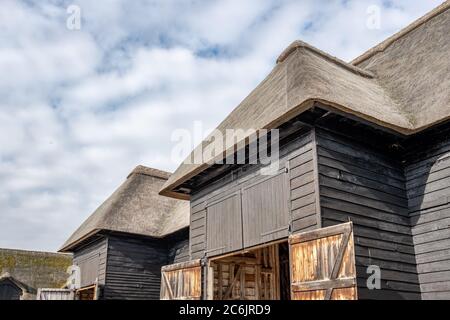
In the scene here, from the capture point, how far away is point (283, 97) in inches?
385

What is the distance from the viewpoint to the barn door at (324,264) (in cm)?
751

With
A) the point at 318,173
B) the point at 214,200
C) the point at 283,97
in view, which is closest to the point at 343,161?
the point at 318,173

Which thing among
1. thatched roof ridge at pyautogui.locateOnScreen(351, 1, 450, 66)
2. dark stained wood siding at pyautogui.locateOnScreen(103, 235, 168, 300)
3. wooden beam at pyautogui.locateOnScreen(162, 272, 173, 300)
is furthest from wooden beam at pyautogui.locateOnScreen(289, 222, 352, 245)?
dark stained wood siding at pyautogui.locateOnScreen(103, 235, 168, 300)

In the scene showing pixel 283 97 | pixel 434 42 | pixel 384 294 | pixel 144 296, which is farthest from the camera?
pixel 144 296

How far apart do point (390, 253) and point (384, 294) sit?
34.8 inches

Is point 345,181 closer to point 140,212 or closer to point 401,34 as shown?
point 401,34

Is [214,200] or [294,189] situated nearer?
[294,189]

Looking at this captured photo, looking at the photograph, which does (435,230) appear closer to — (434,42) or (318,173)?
(318,173)

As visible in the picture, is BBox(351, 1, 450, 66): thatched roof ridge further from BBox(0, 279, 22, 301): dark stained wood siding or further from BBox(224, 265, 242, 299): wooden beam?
BBox(0, 279, 22, 301): dark stained wood siding

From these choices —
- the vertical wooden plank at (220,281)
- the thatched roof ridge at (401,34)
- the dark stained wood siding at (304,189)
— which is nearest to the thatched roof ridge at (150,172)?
the vertical wooden plank at (220,281)

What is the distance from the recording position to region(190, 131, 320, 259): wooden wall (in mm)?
8859

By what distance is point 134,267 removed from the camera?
1894 centimetres

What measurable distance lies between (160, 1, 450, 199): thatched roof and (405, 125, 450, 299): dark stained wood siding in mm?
602

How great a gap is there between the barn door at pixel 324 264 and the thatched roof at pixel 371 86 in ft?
7.52
